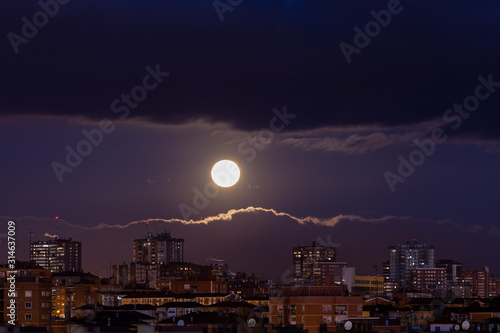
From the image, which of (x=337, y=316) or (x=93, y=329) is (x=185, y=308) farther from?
(x=93, y=329)

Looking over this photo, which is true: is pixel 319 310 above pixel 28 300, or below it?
below

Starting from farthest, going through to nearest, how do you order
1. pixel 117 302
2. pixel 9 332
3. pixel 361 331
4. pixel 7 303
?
1. pixel 117 302
2. pixel 7 303
3. pixel 361 331
4. pixel 9 332

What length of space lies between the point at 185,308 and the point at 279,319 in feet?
114

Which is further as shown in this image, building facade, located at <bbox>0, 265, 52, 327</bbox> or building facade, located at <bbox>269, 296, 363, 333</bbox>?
building facade, located at <bbox>0, 265, 52, 327</bbox>

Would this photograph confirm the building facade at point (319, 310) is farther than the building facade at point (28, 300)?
No

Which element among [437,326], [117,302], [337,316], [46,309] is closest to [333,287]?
[337,316]

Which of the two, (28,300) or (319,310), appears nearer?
(319,310)

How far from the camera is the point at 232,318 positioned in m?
99.1

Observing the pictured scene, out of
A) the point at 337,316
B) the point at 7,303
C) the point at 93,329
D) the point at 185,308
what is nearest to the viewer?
the point at 93,329

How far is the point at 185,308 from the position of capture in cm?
13312

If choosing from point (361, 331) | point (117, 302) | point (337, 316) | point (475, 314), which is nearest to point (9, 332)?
point (361, 331)

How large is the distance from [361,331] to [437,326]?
12822 millimetres

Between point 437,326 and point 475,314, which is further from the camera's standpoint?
point 475,314

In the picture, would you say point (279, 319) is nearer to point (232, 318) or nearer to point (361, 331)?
point (232, 318)
